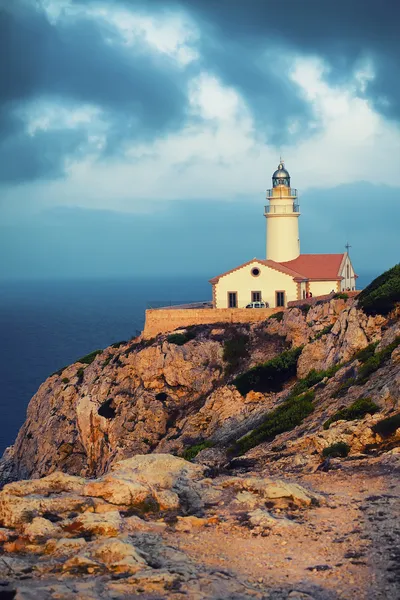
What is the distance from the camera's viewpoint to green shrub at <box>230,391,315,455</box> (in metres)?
24.7

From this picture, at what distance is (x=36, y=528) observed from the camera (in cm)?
1350

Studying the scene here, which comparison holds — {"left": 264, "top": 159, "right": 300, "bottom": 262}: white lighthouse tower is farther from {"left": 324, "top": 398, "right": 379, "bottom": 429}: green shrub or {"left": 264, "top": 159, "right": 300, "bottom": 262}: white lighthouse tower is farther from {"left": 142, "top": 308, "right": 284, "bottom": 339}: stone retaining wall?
{"left": 324, "top": 398, "right": 379, "bottom": 429}: green shrub

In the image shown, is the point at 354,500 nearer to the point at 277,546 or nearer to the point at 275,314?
the point at 277,546

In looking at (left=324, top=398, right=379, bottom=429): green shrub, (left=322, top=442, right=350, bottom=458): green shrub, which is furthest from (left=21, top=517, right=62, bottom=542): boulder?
(left=324, top=398, right=379, bottom=429): green shrub

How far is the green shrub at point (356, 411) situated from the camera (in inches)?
821

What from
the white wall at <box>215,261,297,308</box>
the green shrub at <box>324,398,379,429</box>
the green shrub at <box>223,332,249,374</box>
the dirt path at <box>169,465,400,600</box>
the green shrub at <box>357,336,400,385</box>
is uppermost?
the white wall at <box>215,261,297,308</box>

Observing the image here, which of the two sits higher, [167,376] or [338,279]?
[338,279]

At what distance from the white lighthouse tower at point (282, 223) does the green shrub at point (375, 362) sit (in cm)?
3315

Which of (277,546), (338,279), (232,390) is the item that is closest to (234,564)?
(277,546)

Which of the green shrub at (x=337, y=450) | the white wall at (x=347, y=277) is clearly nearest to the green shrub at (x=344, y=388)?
the green shrub at (x=337, y=450)

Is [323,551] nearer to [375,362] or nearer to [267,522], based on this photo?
[267,522]

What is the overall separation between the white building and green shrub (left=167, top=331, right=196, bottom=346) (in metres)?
6.38

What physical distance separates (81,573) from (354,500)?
5.44 meters

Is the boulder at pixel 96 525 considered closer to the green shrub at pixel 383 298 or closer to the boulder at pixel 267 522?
the boulder at pixel 267 522
